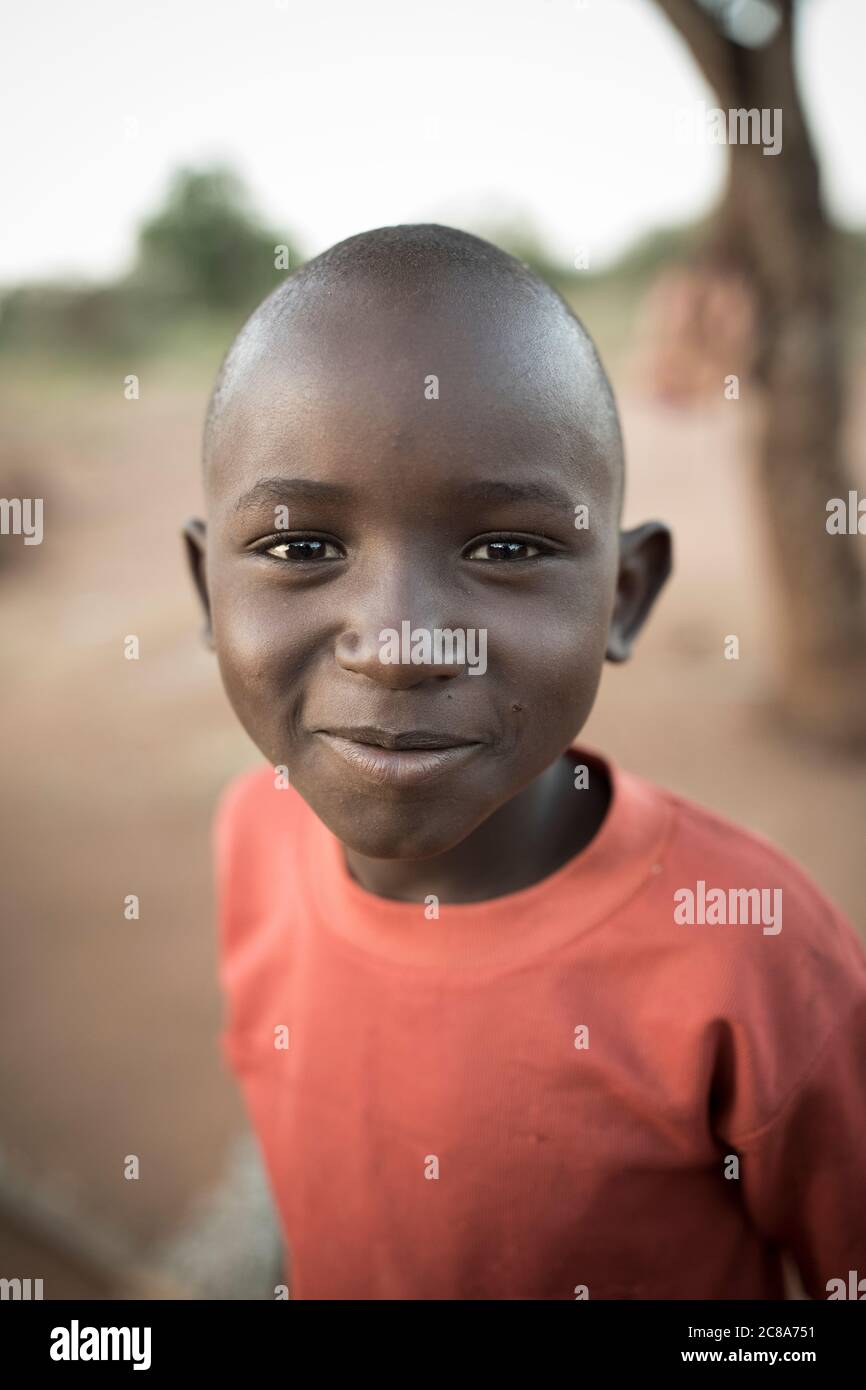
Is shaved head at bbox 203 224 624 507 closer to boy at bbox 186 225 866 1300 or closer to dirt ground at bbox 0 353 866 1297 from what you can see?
boy at bbox 186 225 866 1300

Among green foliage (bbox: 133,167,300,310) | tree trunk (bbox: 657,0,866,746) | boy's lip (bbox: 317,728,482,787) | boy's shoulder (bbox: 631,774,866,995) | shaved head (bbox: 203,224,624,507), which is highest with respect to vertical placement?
green foliage (bbox: 133,167,300,310)

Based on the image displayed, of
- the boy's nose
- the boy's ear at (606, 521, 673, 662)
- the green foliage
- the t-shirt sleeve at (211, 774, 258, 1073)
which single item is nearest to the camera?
the boy's nose

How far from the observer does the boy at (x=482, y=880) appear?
875 millimetres

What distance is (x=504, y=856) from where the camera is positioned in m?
1.18

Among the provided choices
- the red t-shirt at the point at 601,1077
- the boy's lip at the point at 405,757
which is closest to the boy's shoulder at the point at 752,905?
the red t-shirt at the point at 601,1077

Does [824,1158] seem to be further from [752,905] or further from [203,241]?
[203,241]

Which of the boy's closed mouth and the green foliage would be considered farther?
the green foliage

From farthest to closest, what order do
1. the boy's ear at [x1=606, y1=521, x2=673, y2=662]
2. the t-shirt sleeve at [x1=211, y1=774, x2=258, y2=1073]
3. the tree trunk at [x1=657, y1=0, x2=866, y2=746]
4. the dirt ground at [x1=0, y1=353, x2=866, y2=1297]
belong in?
the tree trunk at [x1=657, y1=0, x2=866, y2=746], the dirt ground at [x1=0, y1=353, x2=866, y2=1297], the t-shirt sleeve at [x1=211, y1=774, x2=258, y2=1073], the boy's ear at [x1=606, y1=521, x2=673, y2=662]

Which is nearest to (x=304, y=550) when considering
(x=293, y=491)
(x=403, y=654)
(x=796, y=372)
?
(x=293, y=491)

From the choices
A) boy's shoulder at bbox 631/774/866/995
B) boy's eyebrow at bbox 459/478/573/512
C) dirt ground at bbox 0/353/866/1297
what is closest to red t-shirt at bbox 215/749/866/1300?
boy's shoulder at bbox 631/774/866/995

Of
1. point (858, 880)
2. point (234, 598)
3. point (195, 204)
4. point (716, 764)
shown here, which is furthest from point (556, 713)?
point (195, 204)

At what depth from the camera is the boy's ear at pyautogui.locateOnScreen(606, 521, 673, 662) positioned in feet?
3.74

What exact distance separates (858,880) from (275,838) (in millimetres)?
2879

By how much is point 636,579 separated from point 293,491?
0.47m
